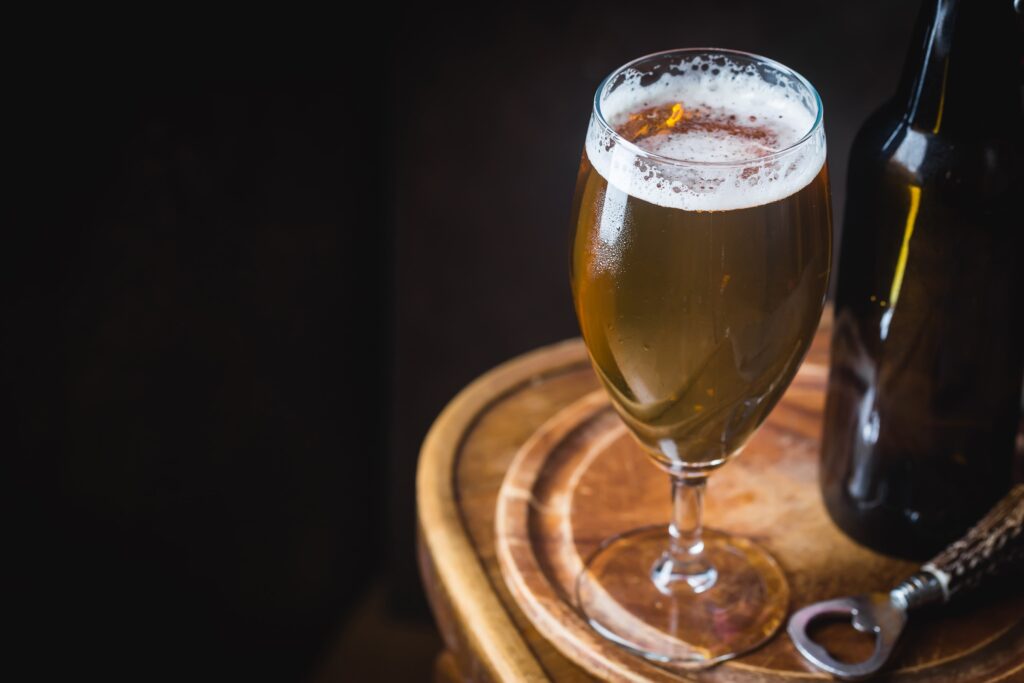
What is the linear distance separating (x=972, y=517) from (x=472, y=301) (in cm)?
84

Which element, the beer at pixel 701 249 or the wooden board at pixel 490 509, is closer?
the beer at pixel 701 249

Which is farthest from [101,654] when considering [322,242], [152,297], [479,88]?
[479,88]

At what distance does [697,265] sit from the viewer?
0.50 meters

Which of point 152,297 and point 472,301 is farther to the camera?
point 472,301

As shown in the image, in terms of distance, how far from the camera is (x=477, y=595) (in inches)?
25.7

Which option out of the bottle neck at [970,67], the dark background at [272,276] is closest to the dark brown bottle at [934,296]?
the bottle neck at [970,67]

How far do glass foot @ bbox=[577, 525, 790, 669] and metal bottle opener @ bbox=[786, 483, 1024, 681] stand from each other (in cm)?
2

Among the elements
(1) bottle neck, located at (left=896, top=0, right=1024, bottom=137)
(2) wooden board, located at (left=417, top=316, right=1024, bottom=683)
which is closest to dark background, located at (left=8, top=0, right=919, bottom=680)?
(2) wooden board, located at (left=417, top=316, right=1024, bottom=683)

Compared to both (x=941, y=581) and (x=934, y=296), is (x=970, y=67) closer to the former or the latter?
(x=934, y=296)

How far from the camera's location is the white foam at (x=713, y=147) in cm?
49

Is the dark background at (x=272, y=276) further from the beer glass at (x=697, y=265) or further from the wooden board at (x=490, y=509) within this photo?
the beer glass at (x=697, y=265)

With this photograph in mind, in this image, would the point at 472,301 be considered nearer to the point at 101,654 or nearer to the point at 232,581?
the point at 232,581

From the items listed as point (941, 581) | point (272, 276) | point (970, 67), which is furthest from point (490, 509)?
point (272, 276)

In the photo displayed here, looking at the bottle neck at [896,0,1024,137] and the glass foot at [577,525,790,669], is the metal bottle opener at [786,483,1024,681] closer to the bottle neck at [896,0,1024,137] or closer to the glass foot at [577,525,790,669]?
the glass foot at [577,525,790,669]
